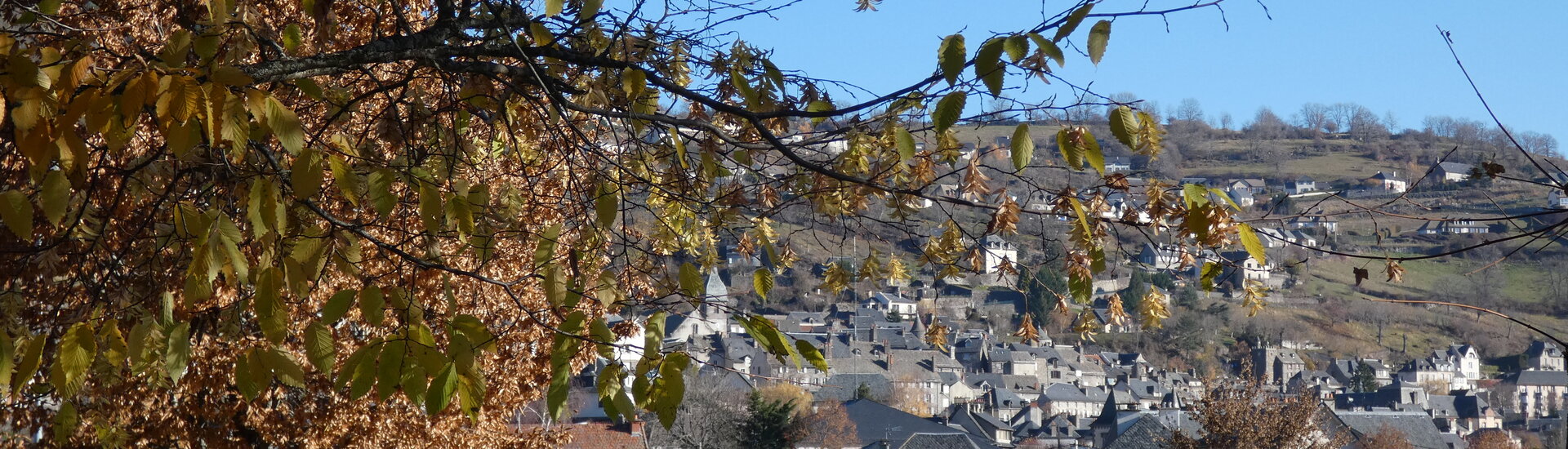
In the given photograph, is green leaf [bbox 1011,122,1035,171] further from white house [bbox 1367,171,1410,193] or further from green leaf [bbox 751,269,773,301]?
white house [bbox 1367,171,1410,193]

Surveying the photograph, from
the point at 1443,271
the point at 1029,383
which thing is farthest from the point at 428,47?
the point at 1443,271

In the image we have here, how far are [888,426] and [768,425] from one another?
44.0ft

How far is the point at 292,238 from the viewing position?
10.6ft

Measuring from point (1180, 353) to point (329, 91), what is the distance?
75240 millimetres

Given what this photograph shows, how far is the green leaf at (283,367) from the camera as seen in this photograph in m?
2.64

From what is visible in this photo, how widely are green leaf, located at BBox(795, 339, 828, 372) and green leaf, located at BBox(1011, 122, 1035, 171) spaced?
25.8 inches

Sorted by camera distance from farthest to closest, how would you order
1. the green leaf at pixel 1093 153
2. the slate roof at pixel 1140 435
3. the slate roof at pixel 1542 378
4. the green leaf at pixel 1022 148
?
the slate roof at pixel 1542 378, the slate roof at pixel 1140 435, the green leaf at pixel 1093 153, the green leaf at pixel 1022 148

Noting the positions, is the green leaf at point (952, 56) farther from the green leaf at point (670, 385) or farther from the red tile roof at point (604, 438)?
the red tile roof at point (604, 438)

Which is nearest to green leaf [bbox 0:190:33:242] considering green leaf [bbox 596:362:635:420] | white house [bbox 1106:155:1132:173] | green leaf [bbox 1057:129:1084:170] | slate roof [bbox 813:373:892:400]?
green leaf [bbox 596:362:635:420]

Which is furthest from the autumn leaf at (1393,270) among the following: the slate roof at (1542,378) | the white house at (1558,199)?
the slate roof at (1542,378)

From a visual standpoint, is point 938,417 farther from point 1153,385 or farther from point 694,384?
point 694,384

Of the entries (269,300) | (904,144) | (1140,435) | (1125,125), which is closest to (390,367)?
(269,300)

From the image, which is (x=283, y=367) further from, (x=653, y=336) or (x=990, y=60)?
(x=990, y=60)

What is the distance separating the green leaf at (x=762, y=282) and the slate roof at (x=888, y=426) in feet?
124
